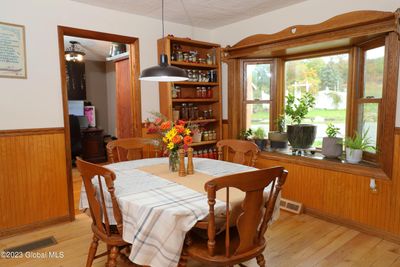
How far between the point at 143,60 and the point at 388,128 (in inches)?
105

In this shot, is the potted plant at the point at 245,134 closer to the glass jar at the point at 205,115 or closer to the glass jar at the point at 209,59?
the glass jar at the point at 205,115

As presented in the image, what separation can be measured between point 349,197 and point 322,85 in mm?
1353

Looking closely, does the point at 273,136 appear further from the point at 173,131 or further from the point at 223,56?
the point at 173,131

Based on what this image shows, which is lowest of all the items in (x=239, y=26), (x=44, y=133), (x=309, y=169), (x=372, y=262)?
(x=372, y=262)

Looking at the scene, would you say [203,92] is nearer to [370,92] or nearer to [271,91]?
[271,91]

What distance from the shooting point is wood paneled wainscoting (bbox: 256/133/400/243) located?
245cm

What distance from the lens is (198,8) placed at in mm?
3227

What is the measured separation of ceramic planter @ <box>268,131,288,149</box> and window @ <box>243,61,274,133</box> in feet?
0.86

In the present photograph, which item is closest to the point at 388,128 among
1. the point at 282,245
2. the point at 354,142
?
the point at 354,142

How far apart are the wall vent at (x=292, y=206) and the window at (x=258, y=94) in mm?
1021

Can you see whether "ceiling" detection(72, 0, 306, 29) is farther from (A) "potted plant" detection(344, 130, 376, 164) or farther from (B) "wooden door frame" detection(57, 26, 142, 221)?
(A) "potted plant" detection(344, 130, 376, 164)

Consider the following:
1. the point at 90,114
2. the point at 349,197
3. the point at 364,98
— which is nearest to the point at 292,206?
the point at 349,197

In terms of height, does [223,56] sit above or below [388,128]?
above

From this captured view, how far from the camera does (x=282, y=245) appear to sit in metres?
2.45
